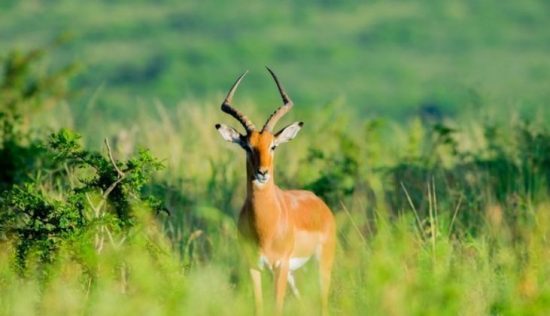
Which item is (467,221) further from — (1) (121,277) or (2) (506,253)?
(1) (121,277)

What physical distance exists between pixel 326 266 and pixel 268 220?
0.76 meters

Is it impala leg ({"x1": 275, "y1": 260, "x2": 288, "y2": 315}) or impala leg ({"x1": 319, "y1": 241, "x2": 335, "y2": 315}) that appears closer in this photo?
impala leg ({"x1": 275, "y1": 260, "x2": 288, "y2": 315})

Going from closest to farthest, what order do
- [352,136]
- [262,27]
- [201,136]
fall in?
[352,136]
[201,136]
[262,27]

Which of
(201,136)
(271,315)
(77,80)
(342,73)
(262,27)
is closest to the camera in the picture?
(271,315)

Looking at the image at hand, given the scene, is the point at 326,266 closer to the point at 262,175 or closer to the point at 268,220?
the point at 268,220

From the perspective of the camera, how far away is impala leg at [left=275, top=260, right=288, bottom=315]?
800cm

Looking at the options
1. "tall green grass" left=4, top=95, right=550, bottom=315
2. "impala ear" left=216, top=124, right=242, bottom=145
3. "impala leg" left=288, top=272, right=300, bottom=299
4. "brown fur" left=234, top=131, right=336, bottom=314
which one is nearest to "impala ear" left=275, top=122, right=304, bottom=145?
"brown fur" left=234, top=131, right=336, bottom=314

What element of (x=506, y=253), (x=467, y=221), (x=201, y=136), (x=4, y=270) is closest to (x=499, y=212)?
(x=467, y=221)

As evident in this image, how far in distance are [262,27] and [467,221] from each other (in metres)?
42.7

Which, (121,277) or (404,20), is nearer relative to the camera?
(121,277)

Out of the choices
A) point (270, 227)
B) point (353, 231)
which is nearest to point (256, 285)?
point (270, 227)

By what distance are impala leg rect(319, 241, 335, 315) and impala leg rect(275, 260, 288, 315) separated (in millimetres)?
325

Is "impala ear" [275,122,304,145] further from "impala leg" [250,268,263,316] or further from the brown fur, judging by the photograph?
"impala leg" [250,268,263,316]

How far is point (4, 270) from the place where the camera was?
25.7 ft
